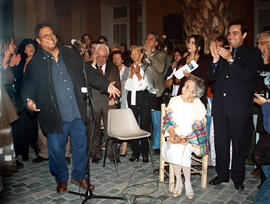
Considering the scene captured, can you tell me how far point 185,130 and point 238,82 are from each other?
38.6 inches

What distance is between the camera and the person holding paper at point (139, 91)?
17.5 ft

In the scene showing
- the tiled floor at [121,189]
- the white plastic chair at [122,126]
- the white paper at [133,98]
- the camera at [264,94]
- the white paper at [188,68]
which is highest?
the white paper at [188,68]

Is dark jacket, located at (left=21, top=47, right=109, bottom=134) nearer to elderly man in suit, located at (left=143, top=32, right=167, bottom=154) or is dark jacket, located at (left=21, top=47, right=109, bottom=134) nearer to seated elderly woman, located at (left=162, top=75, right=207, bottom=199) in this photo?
seated elderly woman, located at (left=162, top=75, right=207, bottom=199)

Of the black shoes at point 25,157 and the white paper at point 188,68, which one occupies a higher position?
the white paper at point 188,68

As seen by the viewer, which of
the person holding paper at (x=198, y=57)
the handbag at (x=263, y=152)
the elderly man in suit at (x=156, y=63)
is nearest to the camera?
the handbag at (x=263, y=152)

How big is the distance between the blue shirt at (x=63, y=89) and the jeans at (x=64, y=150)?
0.18 meters

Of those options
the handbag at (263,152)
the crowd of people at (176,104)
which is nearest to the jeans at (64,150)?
the crowd of people at (176,104)

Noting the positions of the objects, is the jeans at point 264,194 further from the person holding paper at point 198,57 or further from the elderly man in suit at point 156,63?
the elderly man in suit at point 156,63

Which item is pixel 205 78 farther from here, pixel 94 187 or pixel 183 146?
pixel 94 187

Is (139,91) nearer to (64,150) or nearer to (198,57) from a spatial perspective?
(198,57)

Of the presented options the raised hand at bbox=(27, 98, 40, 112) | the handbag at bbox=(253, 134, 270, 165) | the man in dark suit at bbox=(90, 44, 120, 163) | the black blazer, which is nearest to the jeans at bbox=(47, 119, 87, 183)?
the raised hand at bbox=(27, 98, 40, 112)

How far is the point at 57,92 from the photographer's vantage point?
155 inches

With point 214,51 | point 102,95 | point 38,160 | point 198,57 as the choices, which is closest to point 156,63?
point 198,57

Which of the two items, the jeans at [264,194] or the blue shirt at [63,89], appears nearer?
the jeans at [264,194]
